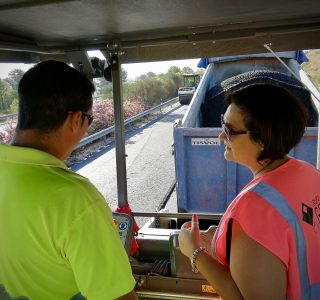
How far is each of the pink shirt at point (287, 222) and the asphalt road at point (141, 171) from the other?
554 centimetres

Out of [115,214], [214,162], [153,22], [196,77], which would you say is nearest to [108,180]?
[214,162]

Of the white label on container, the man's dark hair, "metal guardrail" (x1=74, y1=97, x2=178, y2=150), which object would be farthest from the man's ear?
the white label on container

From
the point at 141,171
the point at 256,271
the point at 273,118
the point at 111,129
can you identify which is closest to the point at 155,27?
the point at 273,118

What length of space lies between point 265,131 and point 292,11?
0.77 m

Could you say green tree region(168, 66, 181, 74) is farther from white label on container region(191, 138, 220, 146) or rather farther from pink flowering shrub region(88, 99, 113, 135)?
white label on container region(191, 138, 220, 146)

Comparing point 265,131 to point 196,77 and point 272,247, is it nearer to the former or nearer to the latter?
point 272,247

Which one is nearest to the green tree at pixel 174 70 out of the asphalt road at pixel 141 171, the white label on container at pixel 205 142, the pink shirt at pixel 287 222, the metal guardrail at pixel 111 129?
the metal guardrail at pixel 111 129

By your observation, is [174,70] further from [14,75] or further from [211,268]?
[211,268]

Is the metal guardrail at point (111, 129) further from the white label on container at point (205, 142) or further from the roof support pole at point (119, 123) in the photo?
the white label on container at point (205, 142)

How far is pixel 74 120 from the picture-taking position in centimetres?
136

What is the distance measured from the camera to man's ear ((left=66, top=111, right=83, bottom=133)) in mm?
1345

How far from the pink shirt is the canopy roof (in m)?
0.81

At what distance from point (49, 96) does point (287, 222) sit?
959mm

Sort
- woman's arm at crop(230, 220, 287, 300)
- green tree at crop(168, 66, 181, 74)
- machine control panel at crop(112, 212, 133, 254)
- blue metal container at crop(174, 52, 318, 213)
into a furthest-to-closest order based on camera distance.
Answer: green tree at crop(168, 66, 181, 74) → blue metal container at crop(174, 52, 318, 213) → machine control panel at crop(112, 212, 133, 254) → woman's arm at crop(230, 220, 287, 300)
